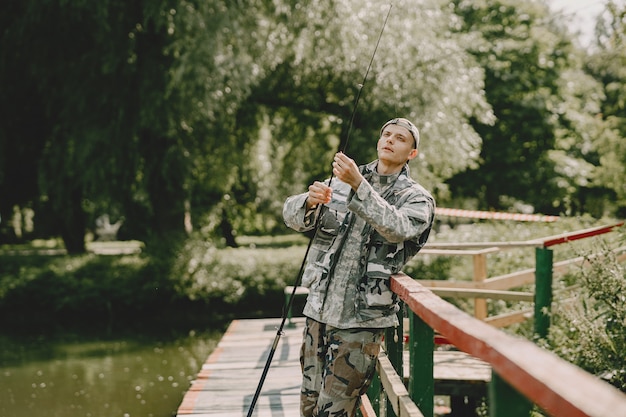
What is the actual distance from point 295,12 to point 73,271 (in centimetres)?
698

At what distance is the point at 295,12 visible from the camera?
1303 cm

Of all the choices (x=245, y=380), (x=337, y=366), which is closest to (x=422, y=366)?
(x=337, y=366)

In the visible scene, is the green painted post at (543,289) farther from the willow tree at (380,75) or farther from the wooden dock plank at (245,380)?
the willow tree at (380,75)

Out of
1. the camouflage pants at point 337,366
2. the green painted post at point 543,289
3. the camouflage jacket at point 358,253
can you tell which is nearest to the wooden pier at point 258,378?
the green painted post at point 543,289

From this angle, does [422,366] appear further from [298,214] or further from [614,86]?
[614,86]

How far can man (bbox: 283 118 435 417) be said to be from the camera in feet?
9.55

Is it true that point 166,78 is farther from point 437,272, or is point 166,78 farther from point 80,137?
point 437,272

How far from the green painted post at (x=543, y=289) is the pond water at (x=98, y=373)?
3930mm

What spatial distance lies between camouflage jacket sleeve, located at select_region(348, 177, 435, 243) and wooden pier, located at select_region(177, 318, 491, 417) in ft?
8.22

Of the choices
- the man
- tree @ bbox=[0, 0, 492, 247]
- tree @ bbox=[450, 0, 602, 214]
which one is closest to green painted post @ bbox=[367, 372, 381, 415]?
the man

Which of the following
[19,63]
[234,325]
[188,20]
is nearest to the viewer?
[234,325]

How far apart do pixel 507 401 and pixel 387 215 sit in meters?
1.44

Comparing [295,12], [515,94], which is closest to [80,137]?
[295,12]

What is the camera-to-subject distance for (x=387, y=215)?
273 centimetres
